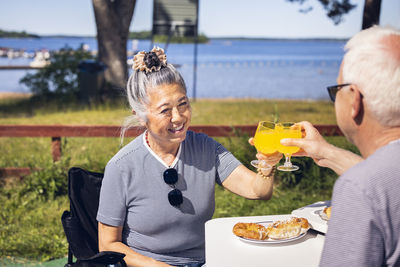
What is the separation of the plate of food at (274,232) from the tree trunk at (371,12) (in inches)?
192

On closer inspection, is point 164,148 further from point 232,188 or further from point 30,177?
point 30,177

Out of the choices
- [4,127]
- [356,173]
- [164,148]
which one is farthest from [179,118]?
[4,127]

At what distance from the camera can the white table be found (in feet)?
6.11

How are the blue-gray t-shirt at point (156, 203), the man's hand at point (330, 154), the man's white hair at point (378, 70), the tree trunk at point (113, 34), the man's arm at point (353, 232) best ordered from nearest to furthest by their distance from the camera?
the man's arm at point (353, 232) → the man's white hair at point (378, 70) → the man's hand at point (330, 154) → the blue-gray t-shirt at point (156, 203) → the tree trunk at point (113, 34)

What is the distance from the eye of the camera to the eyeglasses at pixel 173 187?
2.32m

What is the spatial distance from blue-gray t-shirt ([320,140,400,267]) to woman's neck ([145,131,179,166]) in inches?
49.4

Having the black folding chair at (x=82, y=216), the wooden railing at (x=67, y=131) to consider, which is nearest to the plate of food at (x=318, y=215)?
the black folding chair at (x=82, y=216)

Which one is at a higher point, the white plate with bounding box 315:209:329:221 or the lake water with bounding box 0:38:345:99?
the white plate with bounding box 315:209:329:221

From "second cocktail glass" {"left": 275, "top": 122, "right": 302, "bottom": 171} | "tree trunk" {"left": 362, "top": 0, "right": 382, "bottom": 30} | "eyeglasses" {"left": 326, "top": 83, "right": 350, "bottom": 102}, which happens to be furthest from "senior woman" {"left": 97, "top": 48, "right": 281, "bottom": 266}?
"tree trunk" {"left": 362, "top": 0, "right": 382, "bottom": 30}

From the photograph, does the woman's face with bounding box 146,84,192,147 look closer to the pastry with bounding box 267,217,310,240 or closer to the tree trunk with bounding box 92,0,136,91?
the pastry with bounding box 267,217,310,240

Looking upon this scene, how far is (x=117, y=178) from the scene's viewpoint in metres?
2.30

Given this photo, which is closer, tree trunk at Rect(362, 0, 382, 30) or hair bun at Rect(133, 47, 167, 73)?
hair bun at Rect(133, 47, 167, 73)

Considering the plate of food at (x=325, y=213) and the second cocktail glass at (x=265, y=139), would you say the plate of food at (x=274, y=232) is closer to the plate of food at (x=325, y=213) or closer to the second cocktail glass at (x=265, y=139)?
the plate of food at (x=325, y=213)

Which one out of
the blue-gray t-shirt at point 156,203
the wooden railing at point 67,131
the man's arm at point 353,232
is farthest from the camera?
the wooden railing at point 67,131
